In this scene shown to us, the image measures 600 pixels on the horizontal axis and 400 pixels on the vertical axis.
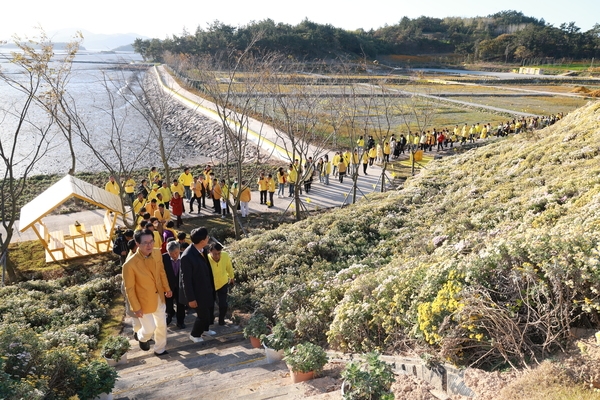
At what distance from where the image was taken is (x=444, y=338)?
4.30 metres

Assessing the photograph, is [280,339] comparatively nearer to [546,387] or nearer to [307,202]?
[546,387]

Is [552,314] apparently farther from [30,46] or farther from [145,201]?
[30,46]

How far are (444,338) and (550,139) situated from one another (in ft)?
38.5

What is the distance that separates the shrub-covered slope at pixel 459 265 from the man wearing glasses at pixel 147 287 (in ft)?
5.38

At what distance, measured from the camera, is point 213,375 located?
210 inches

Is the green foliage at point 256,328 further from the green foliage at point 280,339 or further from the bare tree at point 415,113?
the bare tree at point 415,113

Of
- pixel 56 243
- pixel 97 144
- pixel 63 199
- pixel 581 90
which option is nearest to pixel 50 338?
pixel 63 199

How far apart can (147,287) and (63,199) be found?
6400 millimetres

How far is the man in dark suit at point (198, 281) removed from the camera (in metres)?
6.08

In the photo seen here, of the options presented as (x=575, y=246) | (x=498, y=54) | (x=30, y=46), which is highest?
(x=498, y=54)

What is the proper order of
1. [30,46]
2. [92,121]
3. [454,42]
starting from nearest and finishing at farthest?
[30,46] → [92,121] → [454,42]

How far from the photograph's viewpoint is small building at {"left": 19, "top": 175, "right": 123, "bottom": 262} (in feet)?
35.2

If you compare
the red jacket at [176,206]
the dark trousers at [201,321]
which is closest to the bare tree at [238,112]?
the red jacket at [176,206]

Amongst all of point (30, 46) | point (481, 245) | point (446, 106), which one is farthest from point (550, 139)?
point (446, 106)
